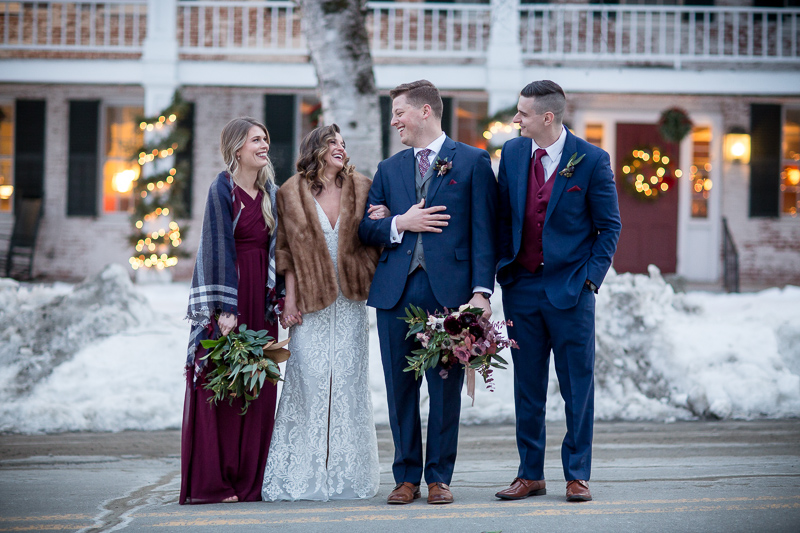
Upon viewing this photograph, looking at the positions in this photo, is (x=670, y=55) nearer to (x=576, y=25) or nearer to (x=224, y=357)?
(x=576, y=25)

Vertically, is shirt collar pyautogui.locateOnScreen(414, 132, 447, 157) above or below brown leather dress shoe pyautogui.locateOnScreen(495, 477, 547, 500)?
above

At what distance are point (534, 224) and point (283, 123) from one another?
457 inches

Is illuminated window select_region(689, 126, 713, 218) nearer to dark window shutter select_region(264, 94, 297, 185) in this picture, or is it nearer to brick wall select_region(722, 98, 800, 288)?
brick wall select_region(722, 98, 800, 288)

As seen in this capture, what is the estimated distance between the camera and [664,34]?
46.7 ft

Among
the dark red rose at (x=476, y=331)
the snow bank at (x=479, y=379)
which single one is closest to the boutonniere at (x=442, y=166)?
the dark red rose at (x=476, y=331)

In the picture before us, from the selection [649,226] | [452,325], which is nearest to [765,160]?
[649,226]

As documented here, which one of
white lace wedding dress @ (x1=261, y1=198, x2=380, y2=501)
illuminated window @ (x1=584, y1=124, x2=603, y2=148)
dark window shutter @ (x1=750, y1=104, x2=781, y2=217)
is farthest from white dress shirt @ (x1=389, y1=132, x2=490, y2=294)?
dark window shutter @ (x1=750, y1=104, x2=781, y2=217)

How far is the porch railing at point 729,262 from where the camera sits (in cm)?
1377

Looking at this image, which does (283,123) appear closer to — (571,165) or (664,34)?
(664,34)

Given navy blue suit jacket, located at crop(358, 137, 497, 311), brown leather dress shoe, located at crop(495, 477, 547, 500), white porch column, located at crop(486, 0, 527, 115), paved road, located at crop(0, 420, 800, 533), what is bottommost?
Result: paved road, located at crop(0, 420, 800, 533)

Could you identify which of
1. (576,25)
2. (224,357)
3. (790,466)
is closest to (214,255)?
(224,357)

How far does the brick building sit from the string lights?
488 mm

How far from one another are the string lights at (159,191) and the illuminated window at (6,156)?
3369 mm

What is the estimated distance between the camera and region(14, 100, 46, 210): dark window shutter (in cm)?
1577
